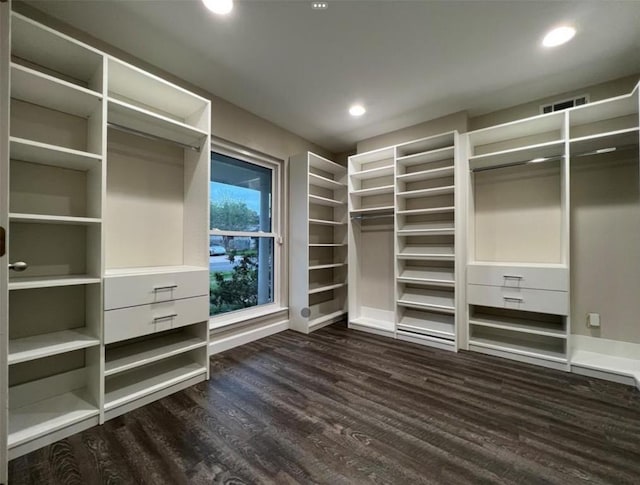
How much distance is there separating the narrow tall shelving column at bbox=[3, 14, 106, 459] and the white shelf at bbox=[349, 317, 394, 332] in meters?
2.65

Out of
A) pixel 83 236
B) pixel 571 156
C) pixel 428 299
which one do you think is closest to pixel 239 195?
pixel 83 236

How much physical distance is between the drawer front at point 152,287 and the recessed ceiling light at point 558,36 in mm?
3094

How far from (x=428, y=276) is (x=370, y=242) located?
95cm

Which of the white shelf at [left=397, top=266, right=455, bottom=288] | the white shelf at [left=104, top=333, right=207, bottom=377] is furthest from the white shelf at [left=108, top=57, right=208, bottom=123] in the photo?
the white shelf at [left=397, top=266, right=455, bottom=288]

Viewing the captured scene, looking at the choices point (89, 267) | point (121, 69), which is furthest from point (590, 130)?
point (89, 267)

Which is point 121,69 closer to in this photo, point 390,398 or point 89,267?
point 89,267

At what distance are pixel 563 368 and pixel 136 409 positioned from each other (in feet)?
11.3

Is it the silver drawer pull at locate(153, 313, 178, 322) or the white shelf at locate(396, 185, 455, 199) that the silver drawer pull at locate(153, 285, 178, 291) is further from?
the white shelf at locate(396, 185, 455, 199)

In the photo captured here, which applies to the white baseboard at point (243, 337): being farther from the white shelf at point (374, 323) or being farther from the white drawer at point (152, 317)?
the white shelf at point (374, 323)

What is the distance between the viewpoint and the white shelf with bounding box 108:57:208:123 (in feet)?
6.07

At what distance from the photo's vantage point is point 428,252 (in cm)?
322

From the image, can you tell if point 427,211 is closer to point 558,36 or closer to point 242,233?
point 558,36

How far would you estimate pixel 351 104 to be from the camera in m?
2.88

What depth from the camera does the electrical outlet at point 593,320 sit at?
2475mm
